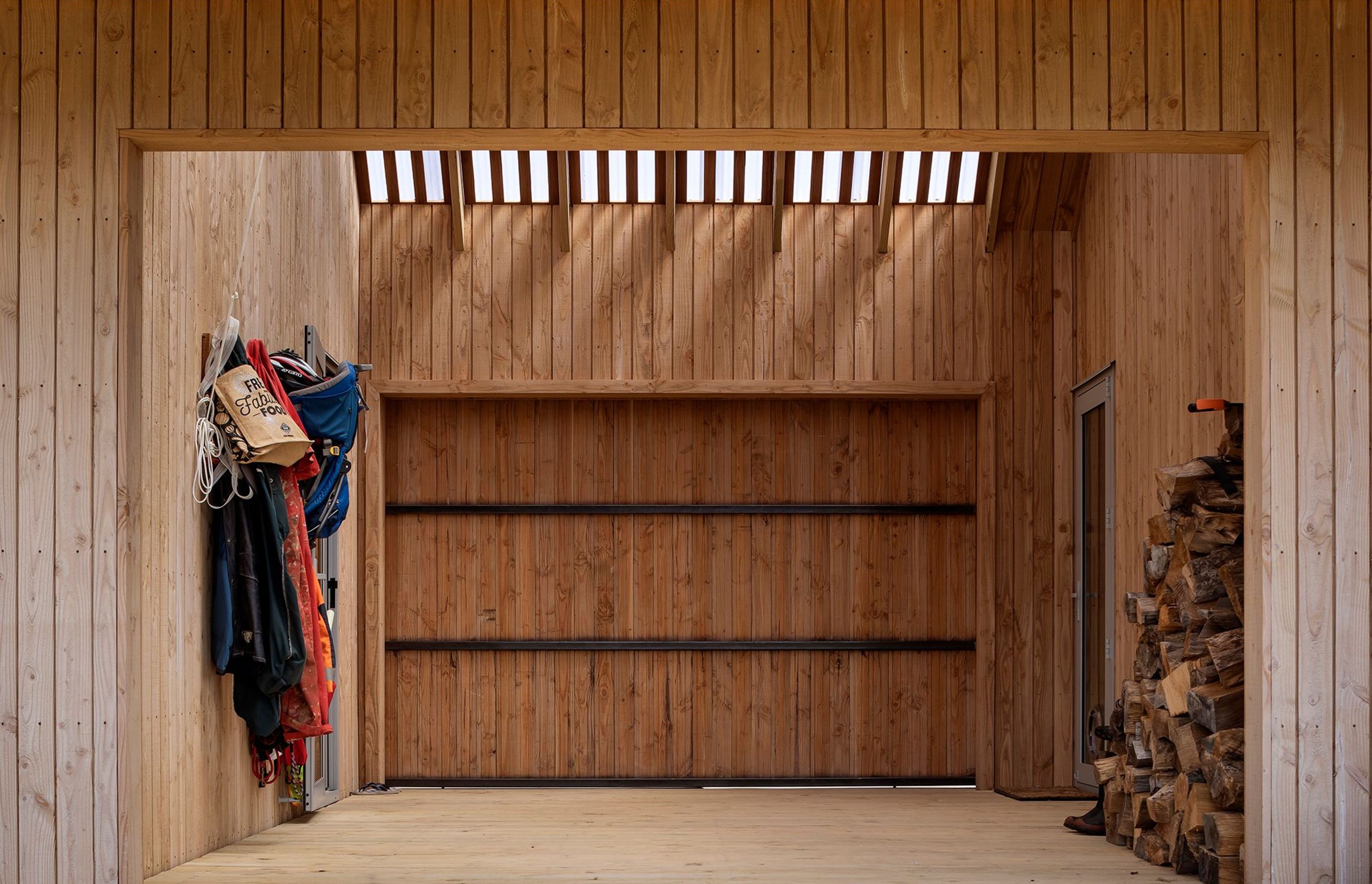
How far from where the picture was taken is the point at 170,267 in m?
5.12

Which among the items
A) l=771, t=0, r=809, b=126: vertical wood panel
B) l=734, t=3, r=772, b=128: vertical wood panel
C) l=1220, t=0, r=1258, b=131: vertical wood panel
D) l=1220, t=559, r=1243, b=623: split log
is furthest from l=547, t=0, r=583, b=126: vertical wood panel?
l=1220, t=559, r=1243, b=623: split log

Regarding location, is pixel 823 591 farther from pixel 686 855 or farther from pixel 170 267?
pixel 170 267

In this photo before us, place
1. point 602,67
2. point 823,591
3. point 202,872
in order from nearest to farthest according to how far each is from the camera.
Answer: point 602,67, point 202,872, point 823,591

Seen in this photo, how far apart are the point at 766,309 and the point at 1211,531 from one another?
3397mm

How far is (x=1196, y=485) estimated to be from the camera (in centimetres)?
521

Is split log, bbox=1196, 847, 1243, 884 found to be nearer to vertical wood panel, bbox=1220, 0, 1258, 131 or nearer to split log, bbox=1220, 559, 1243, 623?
split log, bbox=1220, 559, 1243, 623

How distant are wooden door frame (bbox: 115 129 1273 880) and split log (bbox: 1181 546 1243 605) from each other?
79 centimetres

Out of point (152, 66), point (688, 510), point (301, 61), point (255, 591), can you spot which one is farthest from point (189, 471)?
point (688, 510)

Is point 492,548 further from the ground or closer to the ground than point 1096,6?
closer to the ground

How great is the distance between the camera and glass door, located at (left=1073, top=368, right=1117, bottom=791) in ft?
23.3

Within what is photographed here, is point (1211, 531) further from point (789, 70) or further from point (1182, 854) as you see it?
point (789, 70)

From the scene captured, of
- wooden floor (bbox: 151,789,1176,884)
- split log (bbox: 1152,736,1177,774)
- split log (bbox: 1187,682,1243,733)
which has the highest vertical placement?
split log (bbox: 1187,682,1243,733)

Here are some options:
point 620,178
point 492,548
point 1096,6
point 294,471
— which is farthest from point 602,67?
point 492,548

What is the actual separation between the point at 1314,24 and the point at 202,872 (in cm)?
432
